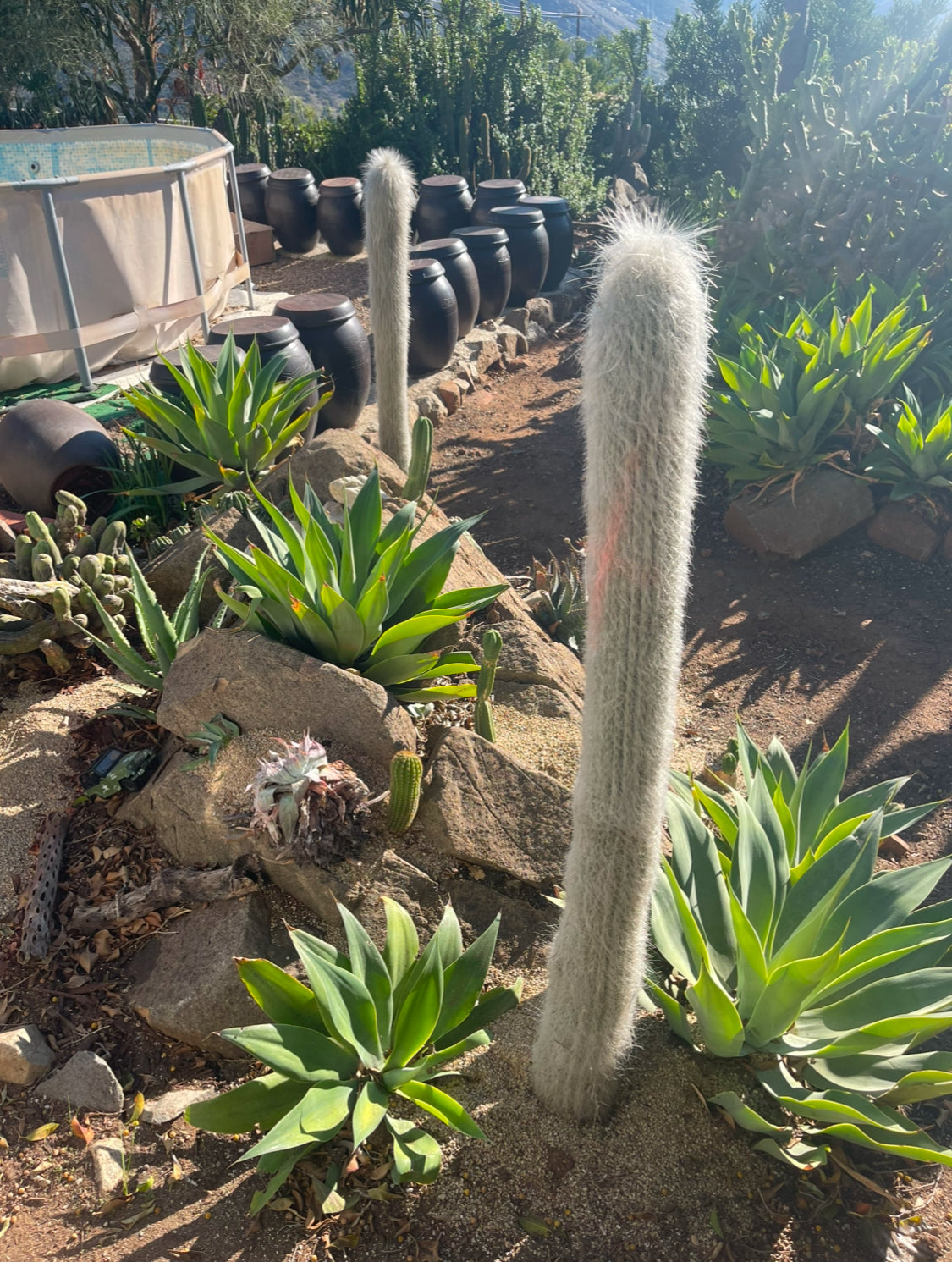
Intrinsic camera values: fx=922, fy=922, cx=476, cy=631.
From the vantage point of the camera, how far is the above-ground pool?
5.54 metres

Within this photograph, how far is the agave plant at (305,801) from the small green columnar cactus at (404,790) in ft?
0.33

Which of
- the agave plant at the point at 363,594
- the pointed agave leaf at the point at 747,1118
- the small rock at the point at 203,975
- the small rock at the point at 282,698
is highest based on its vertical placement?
the agave plant at the point at 363,594

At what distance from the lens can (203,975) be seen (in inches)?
86.0

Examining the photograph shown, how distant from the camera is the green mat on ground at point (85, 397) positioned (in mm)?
5426

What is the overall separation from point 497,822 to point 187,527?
2.18 metres

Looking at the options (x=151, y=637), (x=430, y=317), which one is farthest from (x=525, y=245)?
(x=151, y=637)

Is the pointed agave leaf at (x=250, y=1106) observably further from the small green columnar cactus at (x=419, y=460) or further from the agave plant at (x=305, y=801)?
the small green columnar cactus at (x=419, y=460)

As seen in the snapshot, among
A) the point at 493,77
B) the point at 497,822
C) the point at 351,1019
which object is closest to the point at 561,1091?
the point at 351,1019

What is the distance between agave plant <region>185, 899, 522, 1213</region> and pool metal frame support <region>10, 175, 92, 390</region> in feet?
16.7

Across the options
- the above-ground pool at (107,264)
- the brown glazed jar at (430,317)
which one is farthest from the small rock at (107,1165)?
the brown glazed jar at (430,317)

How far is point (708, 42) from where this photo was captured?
11477mm

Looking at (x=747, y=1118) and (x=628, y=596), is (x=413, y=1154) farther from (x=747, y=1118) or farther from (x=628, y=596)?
(x=628, y=596)

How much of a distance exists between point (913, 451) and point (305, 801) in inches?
143

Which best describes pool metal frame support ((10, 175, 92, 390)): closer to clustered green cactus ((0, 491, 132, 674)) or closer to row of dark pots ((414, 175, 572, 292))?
clustered green cactus ((0, 491, 132, 674))
